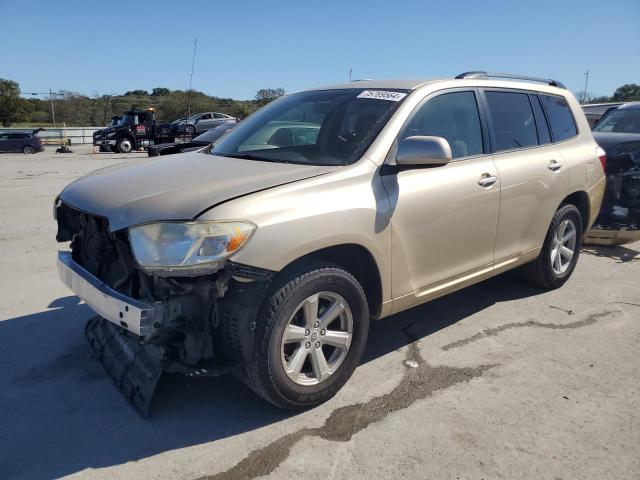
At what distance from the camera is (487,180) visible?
376 cm

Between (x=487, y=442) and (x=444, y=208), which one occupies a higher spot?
(x=444, y=208)

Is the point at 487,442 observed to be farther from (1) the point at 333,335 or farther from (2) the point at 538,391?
(1) the point at 333,335

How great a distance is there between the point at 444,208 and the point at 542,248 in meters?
1.74

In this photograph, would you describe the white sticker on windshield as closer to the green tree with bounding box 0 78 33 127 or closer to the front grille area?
the front grille area

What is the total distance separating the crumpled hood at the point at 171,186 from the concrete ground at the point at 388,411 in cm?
112

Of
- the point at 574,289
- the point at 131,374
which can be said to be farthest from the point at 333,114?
the point at 574,289

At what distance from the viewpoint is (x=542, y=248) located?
4.68m

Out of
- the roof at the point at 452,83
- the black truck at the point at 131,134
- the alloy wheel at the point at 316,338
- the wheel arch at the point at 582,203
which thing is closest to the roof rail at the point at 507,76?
the roof at the point at 452,83

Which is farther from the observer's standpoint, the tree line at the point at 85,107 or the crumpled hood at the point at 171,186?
the tree line at the point at 85,107

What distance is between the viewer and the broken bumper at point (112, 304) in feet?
8.18

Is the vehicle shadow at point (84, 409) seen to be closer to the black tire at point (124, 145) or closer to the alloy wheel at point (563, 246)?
the alloy wheel at point (563, 246)

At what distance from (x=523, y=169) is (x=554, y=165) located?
54cm

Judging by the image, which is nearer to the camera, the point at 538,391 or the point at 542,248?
the point at 538,391

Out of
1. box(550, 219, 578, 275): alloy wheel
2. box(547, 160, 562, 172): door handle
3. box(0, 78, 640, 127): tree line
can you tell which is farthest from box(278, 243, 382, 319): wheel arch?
box(0, 78, 640, 127): tree line
